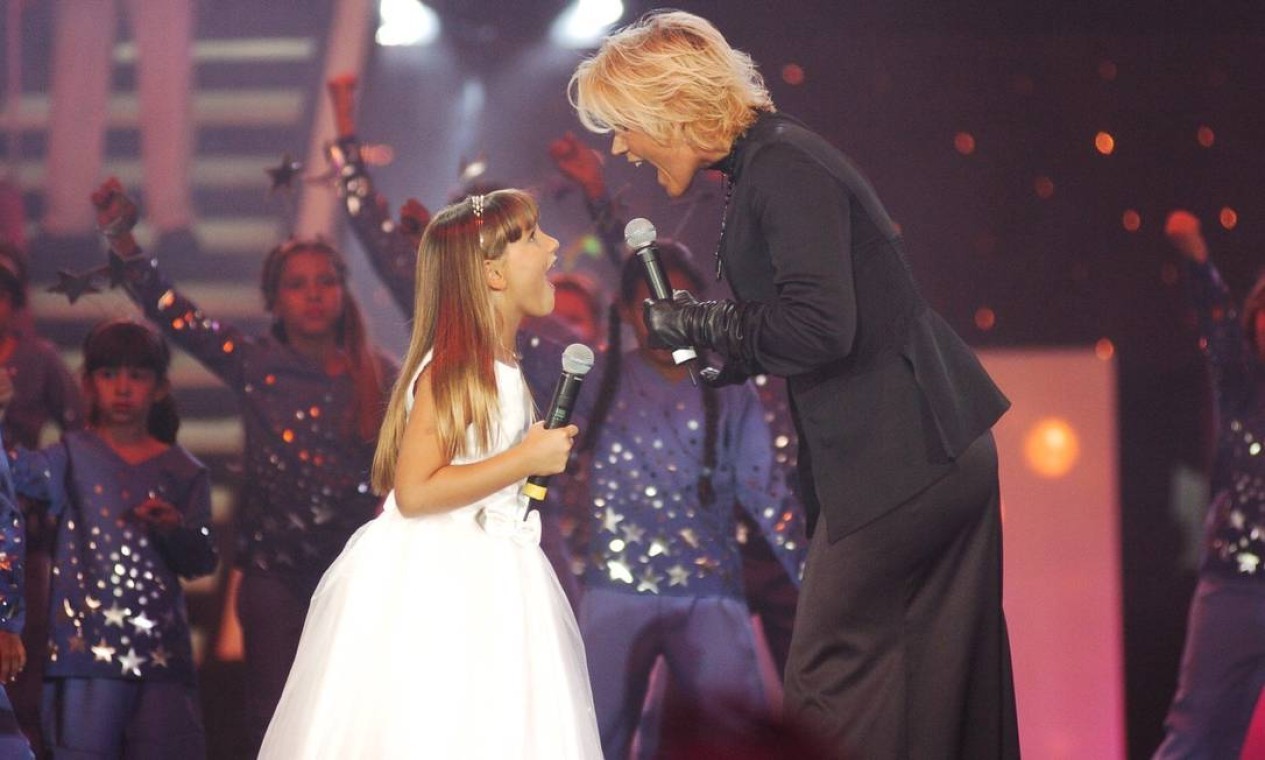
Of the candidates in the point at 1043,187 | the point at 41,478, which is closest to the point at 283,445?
the point at 41,478

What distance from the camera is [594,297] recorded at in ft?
13.3

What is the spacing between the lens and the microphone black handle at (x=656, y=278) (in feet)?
7.08

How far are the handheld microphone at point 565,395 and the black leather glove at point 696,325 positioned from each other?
175 millimetres

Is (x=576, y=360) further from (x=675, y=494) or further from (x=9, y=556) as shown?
(x=675, y=494)

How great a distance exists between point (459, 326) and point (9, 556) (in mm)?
1281

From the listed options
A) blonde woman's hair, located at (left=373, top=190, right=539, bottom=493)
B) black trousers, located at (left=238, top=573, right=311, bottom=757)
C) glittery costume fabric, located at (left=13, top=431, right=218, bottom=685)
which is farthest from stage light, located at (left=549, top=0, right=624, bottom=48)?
black trousers, located at (left=238, top=573, right=311, bottom=757)

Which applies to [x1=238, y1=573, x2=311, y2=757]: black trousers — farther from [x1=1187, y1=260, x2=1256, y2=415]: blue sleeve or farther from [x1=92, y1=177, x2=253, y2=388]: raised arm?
[x1=1187, y1=260, x2=1256, y2=415]: blue sleeve

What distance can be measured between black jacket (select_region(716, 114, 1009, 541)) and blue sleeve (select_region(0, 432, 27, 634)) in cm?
186

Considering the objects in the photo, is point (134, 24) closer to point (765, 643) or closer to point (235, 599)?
point (235, 599)

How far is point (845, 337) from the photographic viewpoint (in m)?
1.92

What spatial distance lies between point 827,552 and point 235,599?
8.06ft

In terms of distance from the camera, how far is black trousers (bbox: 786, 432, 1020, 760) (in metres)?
1.94

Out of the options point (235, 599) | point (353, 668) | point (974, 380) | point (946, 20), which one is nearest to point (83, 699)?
point (235, 599)

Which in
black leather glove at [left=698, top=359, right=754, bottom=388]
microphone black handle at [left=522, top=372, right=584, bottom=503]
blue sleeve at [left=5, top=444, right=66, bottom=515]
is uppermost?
black leather glove at [left=698, top=359, right=754, bottom=388]
